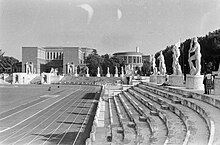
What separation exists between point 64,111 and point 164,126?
14.0 m

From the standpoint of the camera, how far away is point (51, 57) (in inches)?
5369

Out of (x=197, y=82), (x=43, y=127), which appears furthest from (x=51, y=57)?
(x=197, y=82)

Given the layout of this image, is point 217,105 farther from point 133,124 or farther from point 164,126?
point 133,124

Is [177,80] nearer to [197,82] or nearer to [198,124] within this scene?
[197,82]

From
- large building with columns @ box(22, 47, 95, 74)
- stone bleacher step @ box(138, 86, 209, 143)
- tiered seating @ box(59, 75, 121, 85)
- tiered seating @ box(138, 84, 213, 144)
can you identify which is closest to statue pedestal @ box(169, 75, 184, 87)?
tiered seating @ box(138, 84, 213, 144)

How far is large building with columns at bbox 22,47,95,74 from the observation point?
117125mm

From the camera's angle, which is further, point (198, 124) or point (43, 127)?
point (43, 127)

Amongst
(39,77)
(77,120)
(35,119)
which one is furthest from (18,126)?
(39,77)

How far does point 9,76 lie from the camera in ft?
273

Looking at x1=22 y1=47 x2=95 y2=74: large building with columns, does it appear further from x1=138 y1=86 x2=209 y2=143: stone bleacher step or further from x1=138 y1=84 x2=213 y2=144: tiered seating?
x1=138 y1=86 x2=209 y2=143: stone bleacher step

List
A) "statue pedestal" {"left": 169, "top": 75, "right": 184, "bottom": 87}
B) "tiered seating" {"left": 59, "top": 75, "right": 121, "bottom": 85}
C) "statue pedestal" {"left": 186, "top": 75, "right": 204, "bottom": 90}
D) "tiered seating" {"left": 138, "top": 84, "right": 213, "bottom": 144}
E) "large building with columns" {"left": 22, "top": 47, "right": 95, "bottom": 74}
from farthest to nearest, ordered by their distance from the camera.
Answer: "large building with columns" {"left": 22, "top": 47, "right": 95, "bottom": 74} < "tiered seating" {"left": 59, "top": 75, "right": 121, "bottom": 85} < "statue pedestal" {"left": 169, "top": 75, "right": 184, "bottom": 87} < "statue pedestal" {"left": 186, "top": 75, "right": 204, "bottom": 90} < "tiered seating" {"left": 138, "top": 84, "right": 213, "bottom": 144}

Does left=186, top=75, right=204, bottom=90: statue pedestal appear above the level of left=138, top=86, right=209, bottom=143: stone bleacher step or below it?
above

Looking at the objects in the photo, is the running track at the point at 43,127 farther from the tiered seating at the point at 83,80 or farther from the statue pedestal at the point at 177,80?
the tiered seating at the point at 83,80

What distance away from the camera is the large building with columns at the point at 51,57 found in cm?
11712
